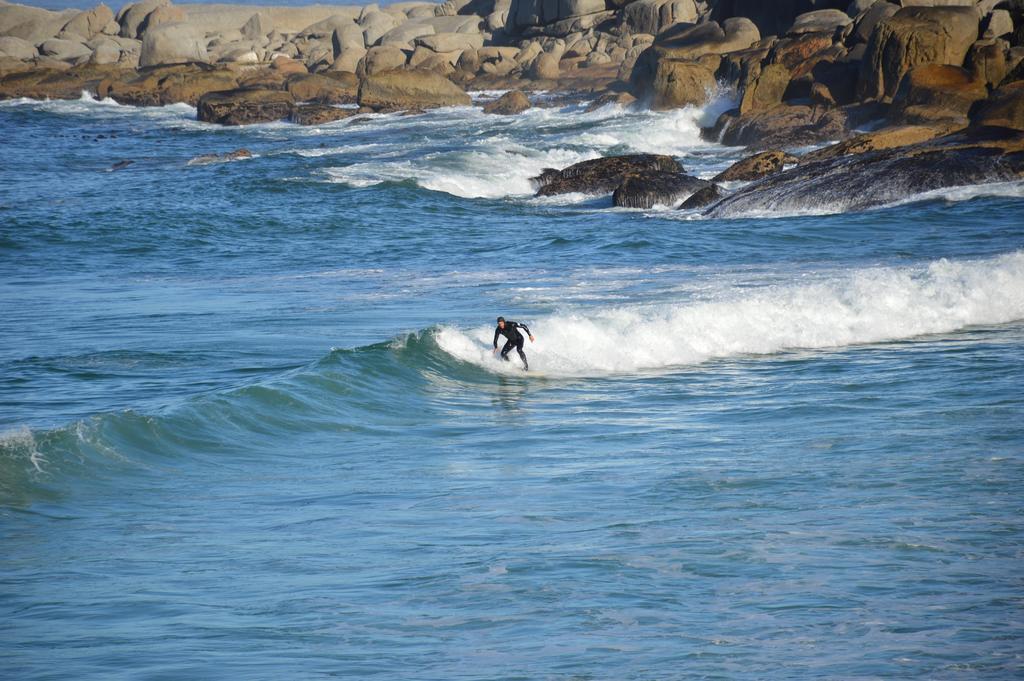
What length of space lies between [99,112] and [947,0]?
4646cm

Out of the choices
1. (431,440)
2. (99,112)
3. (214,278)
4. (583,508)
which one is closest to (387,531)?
(583,508)

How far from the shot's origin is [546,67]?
245 feet

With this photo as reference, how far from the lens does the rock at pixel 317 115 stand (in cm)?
5872

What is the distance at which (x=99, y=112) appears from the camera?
67500 millimetres

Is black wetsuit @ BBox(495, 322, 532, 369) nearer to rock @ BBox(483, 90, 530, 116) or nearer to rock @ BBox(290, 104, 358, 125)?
rock @ BBox(290, 104, 358, 125)

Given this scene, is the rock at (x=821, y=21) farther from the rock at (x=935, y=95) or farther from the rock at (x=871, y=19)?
the rock at (x=935, y=95)

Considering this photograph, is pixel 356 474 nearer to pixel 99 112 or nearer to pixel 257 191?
pixel 257 191

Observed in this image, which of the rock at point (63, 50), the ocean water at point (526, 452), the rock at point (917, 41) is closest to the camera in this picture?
the ocean water at point (526, 452)

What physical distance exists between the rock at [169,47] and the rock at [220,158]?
42014 mm

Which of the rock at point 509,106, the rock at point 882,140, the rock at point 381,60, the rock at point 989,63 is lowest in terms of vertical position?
the rock at point 882,140

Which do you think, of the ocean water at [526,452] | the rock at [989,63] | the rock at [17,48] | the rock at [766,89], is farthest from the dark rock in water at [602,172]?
the rock at [17,48]

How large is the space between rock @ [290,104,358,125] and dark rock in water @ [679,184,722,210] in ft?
108

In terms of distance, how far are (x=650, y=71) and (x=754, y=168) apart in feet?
73.2

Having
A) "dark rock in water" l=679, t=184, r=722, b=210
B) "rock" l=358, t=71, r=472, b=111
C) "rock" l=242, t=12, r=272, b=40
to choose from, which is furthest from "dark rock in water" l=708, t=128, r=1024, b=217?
"rock" l=242, t=12, r=272, b=40
